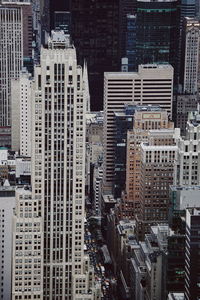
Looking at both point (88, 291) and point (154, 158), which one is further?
point (154, 158)

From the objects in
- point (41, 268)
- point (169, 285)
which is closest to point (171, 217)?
point (169, 285)

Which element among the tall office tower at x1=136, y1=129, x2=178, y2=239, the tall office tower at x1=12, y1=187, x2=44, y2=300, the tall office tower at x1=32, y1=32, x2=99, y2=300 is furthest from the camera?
the tall office tower at x1=136, y1=129, x2=178, y2=239

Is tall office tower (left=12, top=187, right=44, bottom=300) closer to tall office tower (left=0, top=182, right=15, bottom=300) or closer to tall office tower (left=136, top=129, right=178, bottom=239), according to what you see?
tall office tower (left=0, top=182, right=15, bottom=300)

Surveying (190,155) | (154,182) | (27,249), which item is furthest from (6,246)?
(154,182)

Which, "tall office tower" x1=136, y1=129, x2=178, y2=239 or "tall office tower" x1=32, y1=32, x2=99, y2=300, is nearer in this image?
"tall office tower" x1=32, y1=32, x2=99, y2=300

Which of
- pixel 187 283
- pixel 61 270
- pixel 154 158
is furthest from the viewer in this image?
pixel 154 158

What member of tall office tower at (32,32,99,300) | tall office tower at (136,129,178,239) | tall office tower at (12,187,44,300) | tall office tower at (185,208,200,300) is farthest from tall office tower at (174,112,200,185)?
tall office tower at (12,187,44,300)

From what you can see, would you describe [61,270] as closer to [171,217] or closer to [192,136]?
[171,217]
